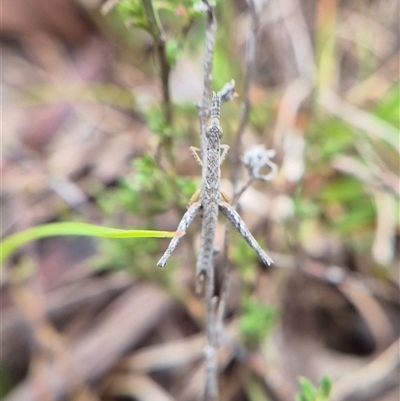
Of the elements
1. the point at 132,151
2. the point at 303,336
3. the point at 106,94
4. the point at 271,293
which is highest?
the point at 106,94

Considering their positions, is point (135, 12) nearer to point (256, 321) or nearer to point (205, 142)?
point (205, 142)

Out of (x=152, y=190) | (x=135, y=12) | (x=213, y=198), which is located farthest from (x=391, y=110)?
(x=213, y=198)

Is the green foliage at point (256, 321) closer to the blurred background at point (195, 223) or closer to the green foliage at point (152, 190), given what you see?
the blurred background at point (195, 223)

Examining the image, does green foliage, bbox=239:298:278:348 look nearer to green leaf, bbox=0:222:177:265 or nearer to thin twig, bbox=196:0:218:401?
thin twig, bbox=196:0:218:401

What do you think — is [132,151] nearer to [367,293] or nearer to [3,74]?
[3,74]

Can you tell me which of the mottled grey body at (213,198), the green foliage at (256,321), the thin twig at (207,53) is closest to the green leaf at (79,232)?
the mottled grey body at (213,198)

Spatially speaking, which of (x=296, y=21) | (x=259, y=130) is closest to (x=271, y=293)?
(x=259, y=130)

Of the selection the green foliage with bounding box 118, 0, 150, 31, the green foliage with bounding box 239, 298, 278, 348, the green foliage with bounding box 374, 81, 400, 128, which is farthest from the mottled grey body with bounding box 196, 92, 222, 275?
the green foliage with bounding box 374, 81, 400, 128

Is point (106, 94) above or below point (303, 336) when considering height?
above

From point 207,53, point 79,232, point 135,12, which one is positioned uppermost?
point 135,12
